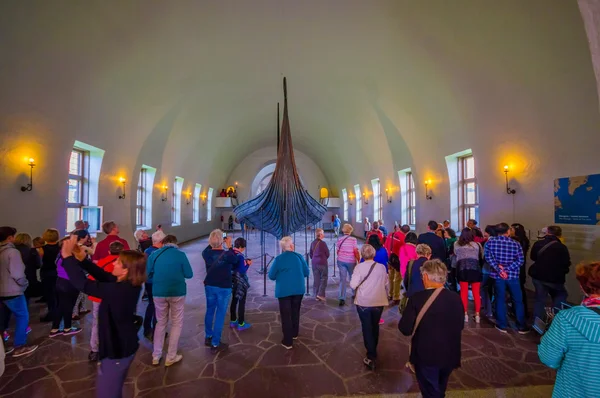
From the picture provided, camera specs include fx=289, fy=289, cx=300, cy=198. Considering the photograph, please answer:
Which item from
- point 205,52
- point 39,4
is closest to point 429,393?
point 39,4

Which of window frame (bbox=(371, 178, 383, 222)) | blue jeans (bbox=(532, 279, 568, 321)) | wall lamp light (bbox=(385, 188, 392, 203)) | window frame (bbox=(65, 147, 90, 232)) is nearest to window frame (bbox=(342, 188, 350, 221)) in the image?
window frame (bbox=(371, 178, 383, 222))

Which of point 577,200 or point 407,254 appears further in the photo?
point 577,200

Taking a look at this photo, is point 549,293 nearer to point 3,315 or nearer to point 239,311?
point 239,311

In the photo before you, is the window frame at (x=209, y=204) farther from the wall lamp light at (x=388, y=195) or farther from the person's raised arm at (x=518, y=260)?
the person's raised arm at (x=518, y=260)

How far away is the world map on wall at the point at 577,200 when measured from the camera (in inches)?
191

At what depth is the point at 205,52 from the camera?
7.97 meters

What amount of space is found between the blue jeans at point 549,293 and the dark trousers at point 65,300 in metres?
6.42

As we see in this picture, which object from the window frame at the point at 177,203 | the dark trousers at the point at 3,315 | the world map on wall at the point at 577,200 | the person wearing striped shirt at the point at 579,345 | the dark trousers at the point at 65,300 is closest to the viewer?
the person wearing striped shirt at the point at 579,345

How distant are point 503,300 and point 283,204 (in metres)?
5.10

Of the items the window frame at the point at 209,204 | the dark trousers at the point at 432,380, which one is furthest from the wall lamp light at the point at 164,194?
the dark trousers at the point at 432,380

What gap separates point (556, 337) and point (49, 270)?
6064 millimetres

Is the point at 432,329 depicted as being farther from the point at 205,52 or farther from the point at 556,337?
the point at 205,52

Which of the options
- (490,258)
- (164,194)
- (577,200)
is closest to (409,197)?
(577,200)

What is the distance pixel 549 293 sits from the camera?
13.5 ft
